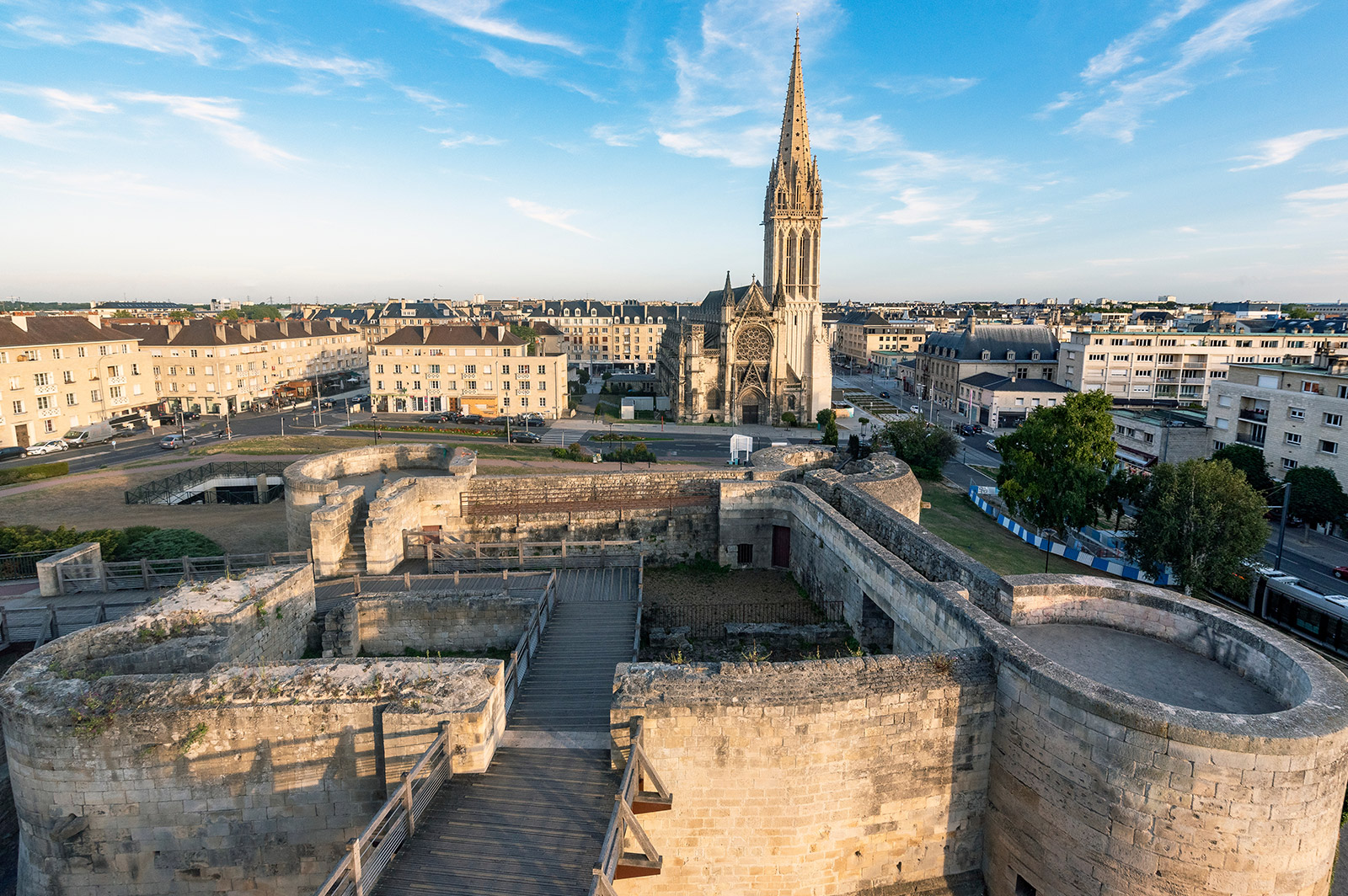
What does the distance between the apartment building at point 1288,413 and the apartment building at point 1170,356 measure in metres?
19.5

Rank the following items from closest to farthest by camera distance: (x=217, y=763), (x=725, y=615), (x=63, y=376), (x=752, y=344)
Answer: (x=217, y=763)
(x=725, y=615)
(x=63, y=376)
(x=752, y=344)

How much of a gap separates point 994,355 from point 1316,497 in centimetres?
4197

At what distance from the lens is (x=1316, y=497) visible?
113ft

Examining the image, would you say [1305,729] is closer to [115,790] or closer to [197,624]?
[115,790]

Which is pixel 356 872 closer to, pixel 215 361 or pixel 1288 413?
pixel 1288 413

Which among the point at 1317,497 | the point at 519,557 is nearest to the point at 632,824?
the point at 519,557

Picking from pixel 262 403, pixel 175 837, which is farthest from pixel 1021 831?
pixel 262 403

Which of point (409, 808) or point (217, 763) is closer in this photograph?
point (409, 808)

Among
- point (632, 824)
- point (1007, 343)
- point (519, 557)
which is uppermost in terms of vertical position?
point (1007, 343)

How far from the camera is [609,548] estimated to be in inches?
829

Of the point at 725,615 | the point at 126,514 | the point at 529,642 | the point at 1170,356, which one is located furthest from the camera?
the point at 1170,356

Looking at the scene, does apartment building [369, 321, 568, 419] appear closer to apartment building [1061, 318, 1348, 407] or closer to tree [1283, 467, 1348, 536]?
apartment building [1061, 318, 1348, 407]

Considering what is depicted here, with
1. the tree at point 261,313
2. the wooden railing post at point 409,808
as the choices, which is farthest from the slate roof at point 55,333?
the tree at point 261,313

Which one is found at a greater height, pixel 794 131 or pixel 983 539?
pixel 794 131
